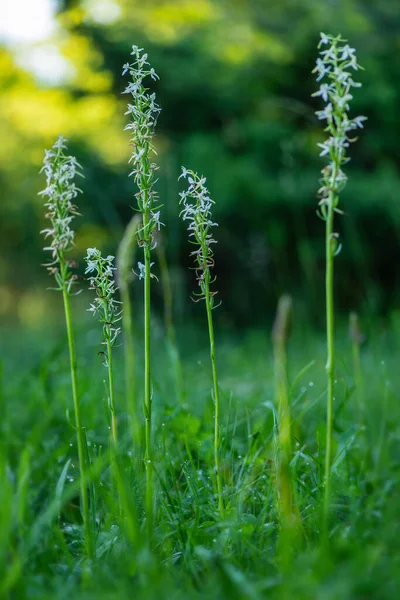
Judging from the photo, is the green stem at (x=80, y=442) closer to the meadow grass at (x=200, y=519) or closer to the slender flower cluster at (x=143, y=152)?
the meadow grass at (x=200, y=519)

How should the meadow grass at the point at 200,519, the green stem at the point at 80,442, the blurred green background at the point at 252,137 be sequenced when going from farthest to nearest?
the blurred green background at the point at 252,137, the green stem at the point at 80,442, the meadow grass at the point at 200,519

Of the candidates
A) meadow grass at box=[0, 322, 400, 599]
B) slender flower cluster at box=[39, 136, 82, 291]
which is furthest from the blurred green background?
slender flower cluster at box=[39, 136, 82, 291]

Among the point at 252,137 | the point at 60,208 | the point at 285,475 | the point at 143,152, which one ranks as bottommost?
the point at 285,475

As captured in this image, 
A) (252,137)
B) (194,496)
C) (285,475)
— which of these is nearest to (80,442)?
(194,496)

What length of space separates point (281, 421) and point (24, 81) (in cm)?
957

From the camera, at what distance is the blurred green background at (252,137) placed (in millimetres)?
6168

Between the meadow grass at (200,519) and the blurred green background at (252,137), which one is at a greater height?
the blurred green background at (252,137)

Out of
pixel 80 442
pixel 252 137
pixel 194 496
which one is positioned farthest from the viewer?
pixel 252 137

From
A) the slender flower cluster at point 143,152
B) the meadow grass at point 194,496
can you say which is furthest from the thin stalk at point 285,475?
the slender flower cluster at point 143,152

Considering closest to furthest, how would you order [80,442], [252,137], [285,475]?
[285,475]
[80,442]
[252,137]

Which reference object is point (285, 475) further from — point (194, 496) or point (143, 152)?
point (143, 152)

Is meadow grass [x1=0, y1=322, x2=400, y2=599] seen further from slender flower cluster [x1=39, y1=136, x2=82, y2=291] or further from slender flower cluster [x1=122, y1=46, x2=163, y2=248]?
slender flower cluster [x1=122, y1=46, x2=163, y2=248]

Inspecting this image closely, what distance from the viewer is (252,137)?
255 inches

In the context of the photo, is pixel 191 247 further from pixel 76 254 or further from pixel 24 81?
pixel 24 81
